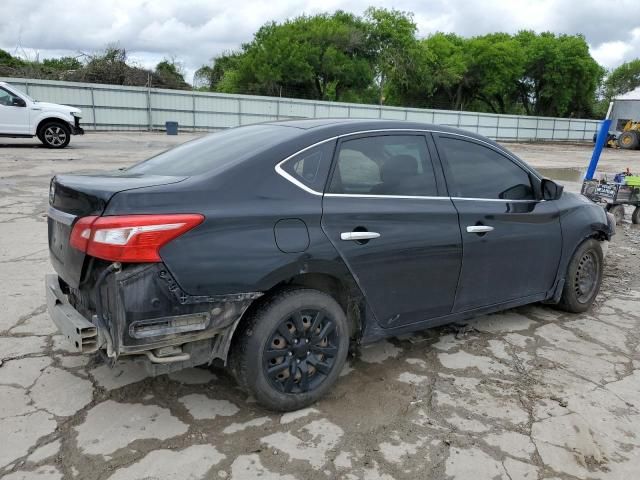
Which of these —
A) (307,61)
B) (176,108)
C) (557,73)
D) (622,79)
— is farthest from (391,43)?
(622,79)

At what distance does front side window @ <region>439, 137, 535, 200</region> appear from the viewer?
361 cm

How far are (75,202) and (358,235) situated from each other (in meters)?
1.48

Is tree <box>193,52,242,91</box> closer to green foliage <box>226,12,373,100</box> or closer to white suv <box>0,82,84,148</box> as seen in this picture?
green foliage <box>226,12,373,100</box>

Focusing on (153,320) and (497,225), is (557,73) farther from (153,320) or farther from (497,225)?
(153,320)

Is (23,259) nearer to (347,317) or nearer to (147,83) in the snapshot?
(347,317)

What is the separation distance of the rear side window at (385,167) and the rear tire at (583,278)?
181cm

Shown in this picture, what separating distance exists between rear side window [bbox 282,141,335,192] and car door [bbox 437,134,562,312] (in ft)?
3.07

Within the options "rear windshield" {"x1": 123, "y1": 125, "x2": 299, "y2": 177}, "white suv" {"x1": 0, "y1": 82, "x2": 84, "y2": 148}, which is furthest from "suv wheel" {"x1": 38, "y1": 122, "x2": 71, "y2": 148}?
Answer: "rear windshield" {"x1": 123, "y1": 125, "x2": 299, "y2": 177}

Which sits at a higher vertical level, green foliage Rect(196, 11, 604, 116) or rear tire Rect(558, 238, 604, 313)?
green foliage Rect(196, 11, 604, 116)

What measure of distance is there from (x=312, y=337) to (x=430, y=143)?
1511mm

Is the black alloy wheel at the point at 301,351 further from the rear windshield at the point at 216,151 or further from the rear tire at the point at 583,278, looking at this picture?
the rear tire at the point at 583,278

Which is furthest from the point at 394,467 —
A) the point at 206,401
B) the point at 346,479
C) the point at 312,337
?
the point at 206,401

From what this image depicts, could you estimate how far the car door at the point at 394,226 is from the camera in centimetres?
302

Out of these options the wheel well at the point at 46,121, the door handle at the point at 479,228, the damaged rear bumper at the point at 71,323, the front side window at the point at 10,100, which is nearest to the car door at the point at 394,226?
the door handle at the point at 479,228
